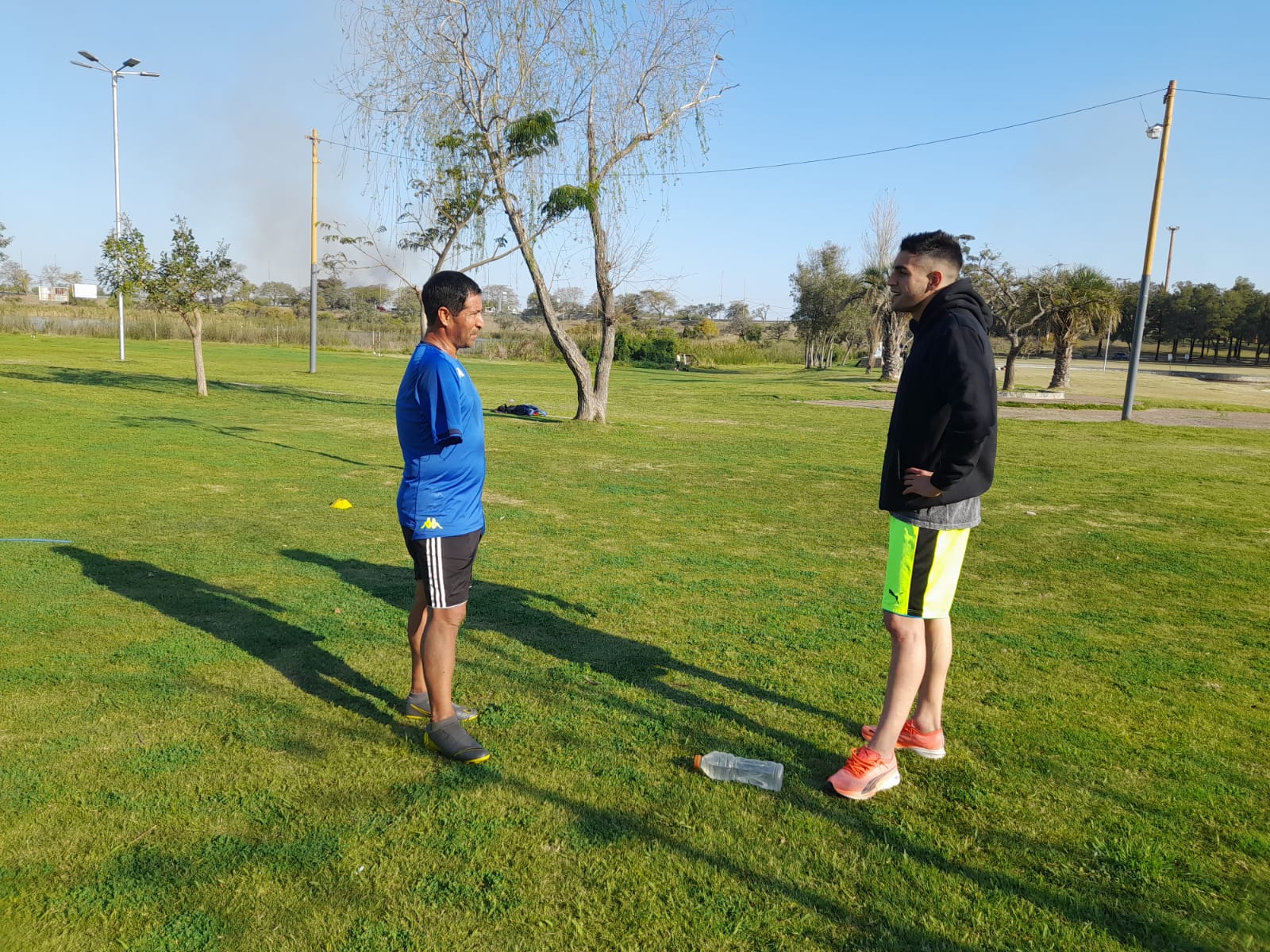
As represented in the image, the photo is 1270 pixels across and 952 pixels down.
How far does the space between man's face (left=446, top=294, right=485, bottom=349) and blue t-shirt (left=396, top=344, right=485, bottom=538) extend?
0.38 ft

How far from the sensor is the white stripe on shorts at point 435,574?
3.52m

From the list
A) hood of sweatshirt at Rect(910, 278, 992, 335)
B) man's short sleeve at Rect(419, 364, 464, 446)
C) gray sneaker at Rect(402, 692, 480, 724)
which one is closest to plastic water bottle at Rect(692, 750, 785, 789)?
gray sneaker at Rect(402, 692, 480, 724)

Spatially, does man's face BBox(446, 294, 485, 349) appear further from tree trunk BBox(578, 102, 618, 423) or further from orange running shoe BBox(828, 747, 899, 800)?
tree trunk BBox(578, 102, 618, 423)

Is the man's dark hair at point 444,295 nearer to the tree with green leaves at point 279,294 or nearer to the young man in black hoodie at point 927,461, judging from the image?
the young man in black hoodie at point 927,461

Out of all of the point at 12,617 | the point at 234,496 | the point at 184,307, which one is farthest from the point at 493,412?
the point at 12,617

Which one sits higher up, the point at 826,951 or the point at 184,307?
the point at 184,307

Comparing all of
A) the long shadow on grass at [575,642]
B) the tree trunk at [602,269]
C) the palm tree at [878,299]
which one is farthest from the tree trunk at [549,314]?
the palm tree at [878,299]

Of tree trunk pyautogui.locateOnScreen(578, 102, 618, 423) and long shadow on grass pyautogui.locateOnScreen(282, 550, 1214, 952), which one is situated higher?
tree trunk pyautogui.locateOnScreen(578, 102, 618, 423)

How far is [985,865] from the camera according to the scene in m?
2.95

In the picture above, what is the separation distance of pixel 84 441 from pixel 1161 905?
13.9 m

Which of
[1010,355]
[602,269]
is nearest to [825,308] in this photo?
[1010,355]

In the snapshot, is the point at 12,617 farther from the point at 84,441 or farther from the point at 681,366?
the point at 681,366

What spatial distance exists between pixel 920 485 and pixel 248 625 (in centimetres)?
393

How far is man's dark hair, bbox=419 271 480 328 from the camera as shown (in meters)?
3.55
